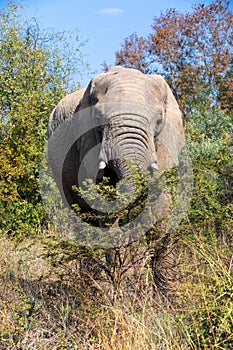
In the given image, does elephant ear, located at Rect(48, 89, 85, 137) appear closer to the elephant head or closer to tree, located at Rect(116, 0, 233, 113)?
the elephant head

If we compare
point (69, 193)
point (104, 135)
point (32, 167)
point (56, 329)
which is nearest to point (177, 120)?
A: point (104, 135)

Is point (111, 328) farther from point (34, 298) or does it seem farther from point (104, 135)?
point (104, 135)

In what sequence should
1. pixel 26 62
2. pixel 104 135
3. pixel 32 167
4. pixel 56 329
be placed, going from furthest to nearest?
pixel 26 62, pixel 32 167, pixel 104 135, pixel 56 329

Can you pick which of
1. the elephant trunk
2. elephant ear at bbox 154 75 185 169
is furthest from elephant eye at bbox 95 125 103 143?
elephant ear at bbox 154 75 185 169

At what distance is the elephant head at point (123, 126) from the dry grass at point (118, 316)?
1123 mm

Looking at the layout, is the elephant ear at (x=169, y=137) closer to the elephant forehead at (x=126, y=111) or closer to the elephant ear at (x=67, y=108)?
the elephant forehead at (x=126, y=111)

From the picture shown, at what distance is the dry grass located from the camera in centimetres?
428

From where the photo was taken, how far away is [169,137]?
715 cm

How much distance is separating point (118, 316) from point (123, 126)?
2312 millimetres

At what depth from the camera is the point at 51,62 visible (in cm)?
1636

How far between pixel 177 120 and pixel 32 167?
5.83m

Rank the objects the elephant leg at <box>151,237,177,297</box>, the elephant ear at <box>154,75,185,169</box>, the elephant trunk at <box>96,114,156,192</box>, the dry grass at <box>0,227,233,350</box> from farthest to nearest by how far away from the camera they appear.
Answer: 1. the elephant ear at <box>154,75,185,169</box>
2. the elephant trunk at <box>96,114,156,192</box>
3. the elephant leg at <box>151,237,177,297</box>
4. the dry grass at <box>0,227,233,350</box>

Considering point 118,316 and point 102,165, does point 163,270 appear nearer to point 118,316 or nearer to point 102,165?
point 102,165

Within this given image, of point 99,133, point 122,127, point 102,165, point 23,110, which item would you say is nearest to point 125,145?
point 122,127
